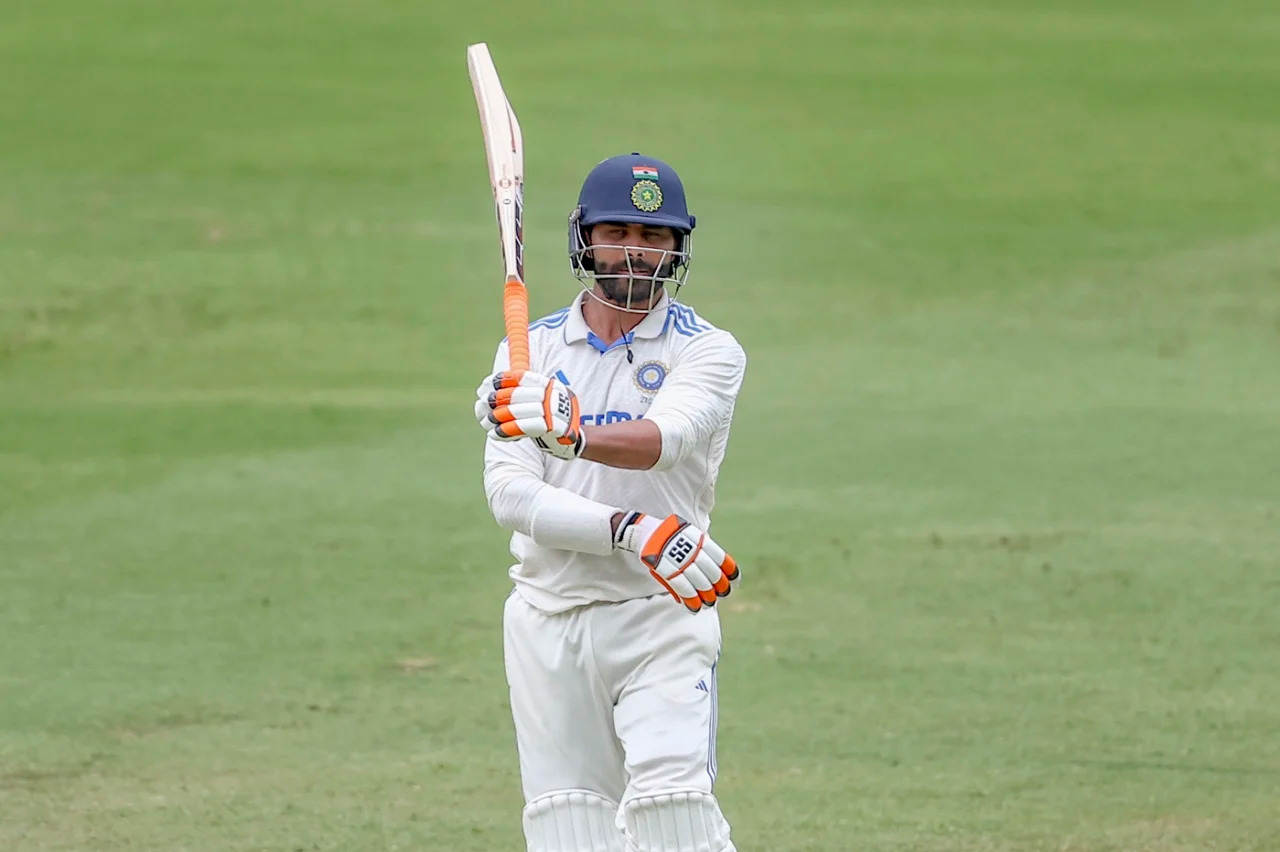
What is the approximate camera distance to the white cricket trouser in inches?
187

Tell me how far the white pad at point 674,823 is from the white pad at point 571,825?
0.56ft

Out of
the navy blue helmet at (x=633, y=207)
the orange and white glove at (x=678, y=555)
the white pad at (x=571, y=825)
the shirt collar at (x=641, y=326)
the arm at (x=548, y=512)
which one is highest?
the navy blue helmet at (x=633, y=207)

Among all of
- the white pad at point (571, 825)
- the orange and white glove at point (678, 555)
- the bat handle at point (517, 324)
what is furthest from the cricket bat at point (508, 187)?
the white pad at point (571, 825)

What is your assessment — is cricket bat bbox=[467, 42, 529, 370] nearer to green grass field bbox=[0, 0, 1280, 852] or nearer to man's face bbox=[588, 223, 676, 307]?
man's face bbox=[588, 223, 676, 307]

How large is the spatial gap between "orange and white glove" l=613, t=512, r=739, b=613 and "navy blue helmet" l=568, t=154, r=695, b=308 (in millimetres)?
594

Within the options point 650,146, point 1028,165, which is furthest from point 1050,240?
point 650,146

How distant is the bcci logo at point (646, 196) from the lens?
482 centimetres

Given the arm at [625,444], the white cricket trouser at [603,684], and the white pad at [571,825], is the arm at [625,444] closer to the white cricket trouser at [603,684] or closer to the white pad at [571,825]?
the white cricket trouser at [603,684]

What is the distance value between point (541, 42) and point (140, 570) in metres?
13.2

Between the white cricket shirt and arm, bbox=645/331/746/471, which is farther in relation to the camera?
the white cricket shirt

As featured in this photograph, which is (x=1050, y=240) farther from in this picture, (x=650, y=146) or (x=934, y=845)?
(x=934, y=845)

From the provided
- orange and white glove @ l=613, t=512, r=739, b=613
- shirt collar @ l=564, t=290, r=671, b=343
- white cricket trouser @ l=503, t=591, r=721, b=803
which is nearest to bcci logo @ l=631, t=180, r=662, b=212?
shirt collar @ l=564, t=290, r=671, b=343

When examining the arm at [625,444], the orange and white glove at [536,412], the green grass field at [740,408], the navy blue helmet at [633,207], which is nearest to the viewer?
the orange and white glove at [536,412]

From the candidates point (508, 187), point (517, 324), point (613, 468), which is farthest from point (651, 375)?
point (508, 187)
